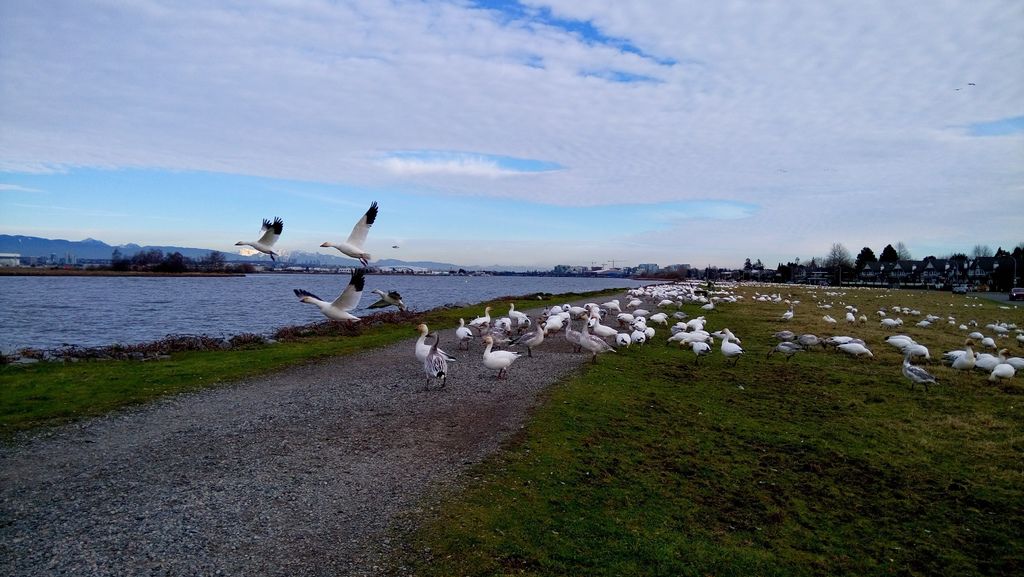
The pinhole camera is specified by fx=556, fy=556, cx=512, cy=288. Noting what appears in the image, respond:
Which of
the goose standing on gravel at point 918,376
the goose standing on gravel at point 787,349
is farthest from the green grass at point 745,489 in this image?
the goose standing on gravel at point 787,349

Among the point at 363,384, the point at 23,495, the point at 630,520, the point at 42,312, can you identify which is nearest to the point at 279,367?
the point at 363,384

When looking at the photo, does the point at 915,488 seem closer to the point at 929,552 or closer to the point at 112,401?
the point at 929,552

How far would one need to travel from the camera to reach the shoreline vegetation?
17.2ft

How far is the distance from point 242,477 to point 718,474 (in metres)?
6.03

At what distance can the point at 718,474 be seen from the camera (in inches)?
287

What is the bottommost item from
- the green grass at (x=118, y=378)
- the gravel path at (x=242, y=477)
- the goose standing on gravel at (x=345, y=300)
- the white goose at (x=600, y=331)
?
the green grass at (x=118, y=378)

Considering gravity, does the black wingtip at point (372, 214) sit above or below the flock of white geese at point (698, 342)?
above

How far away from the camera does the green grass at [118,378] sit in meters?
9.79

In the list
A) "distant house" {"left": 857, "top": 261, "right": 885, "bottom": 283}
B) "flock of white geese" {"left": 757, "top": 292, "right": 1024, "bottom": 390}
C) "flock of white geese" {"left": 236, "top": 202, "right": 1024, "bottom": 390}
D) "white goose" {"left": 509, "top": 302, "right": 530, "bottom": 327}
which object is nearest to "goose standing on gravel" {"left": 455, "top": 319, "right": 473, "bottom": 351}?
"flock of white geese" {"left": 236, "top": 202, "right": 1024, "bottom": 390}

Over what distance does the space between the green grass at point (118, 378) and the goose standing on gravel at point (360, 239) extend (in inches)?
192

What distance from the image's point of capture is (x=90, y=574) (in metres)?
4.61

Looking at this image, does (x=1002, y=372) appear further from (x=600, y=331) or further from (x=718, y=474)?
(x=718, y=474)

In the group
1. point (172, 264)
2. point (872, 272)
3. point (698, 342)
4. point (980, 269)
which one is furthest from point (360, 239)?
point (872, 272)

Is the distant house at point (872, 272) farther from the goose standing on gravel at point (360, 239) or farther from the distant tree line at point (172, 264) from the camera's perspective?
the goose standing on gravel at point (360, 239)
